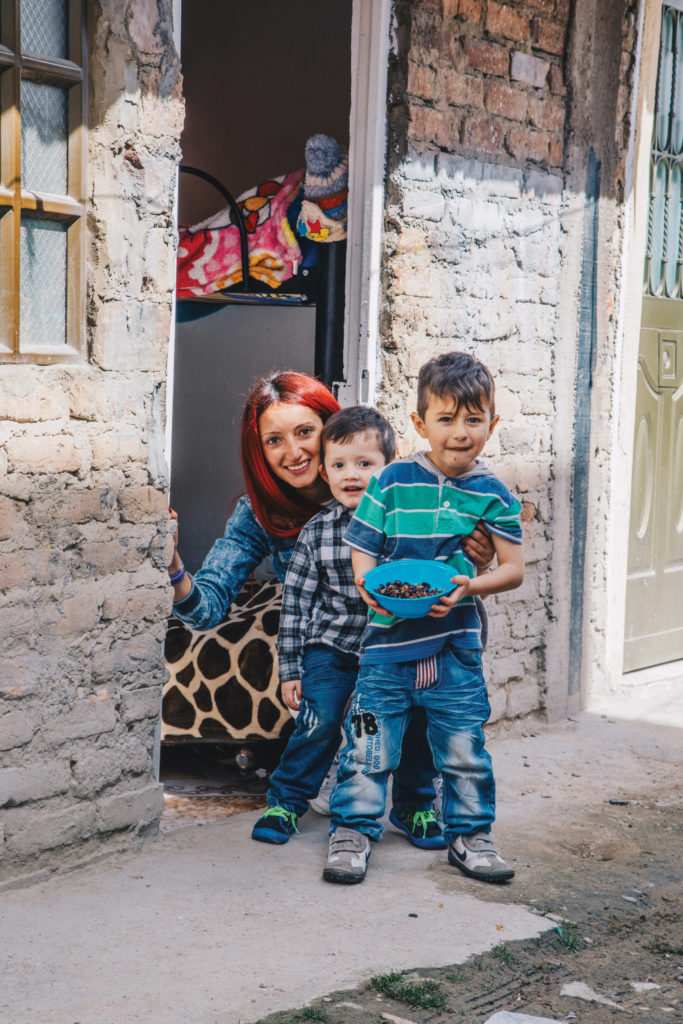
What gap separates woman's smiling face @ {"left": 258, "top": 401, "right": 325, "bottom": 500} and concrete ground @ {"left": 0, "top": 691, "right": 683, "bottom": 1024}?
1184 mm

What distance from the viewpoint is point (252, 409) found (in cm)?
369

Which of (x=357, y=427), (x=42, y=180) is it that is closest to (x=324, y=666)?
(x=357, y=427)

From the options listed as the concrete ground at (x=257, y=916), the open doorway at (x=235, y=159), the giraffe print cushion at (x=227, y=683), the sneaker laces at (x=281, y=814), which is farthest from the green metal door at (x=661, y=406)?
the sneaker laces at (x=281, y=814)

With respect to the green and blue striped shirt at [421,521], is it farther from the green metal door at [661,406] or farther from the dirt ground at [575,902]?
the green metal door at [661,406]

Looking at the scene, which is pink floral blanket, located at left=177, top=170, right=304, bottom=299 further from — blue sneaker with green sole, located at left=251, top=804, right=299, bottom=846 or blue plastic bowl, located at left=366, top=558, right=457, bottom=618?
blue sneaker with green sole, located at left=251, top=804, right=299, bottom=846

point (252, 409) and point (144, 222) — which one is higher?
point (144, 222)

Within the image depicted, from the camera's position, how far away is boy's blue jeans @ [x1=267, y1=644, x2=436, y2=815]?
3594 mm

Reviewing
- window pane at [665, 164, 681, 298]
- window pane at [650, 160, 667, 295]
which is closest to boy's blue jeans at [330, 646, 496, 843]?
window pane at [650, 160, 667, 295]

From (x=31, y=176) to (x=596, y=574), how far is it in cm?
327

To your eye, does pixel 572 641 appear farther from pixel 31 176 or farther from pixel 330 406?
pixel 31 176

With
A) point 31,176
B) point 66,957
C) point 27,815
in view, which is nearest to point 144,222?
point 31,176

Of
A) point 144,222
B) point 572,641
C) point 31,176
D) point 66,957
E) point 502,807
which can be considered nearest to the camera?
point 66,957

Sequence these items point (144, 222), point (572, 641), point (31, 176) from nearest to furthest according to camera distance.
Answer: point (31, 176), point (144, 222), point (572, 641)

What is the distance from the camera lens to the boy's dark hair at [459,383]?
3201 millimetres
